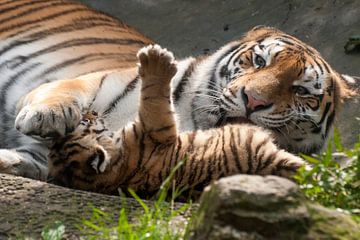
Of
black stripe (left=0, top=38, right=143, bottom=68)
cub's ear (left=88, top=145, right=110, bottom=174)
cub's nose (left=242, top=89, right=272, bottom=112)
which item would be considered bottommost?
cub's ear (left=88, top=145, right=110, bottom=174)

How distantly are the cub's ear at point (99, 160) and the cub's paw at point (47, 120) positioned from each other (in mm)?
393

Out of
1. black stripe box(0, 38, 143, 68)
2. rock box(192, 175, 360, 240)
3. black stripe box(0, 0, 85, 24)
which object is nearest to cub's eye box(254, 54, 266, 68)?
black stripe box(0, 38, 143, 68)

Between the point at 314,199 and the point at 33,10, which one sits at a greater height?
the point at 33,10

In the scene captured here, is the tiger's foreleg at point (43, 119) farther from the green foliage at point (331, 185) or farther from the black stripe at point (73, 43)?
the green foliage at point (331, 185)

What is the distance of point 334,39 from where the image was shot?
6.50 meters

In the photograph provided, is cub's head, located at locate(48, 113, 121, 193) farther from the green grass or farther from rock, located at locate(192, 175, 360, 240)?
rock, located at locate(192, 175, 360, 240)

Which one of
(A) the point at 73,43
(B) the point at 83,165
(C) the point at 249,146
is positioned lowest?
(B) the point at 83,165

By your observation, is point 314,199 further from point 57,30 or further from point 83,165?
point 57,30

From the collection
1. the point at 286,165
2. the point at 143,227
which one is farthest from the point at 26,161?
the point at 143,227

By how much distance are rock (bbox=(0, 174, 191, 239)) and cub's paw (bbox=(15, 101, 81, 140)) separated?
0.60 metres

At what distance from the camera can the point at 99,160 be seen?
364 centimetres

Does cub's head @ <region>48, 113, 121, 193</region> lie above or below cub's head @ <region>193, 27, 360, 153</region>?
below

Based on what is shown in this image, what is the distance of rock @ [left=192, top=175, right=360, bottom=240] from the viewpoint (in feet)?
7.46

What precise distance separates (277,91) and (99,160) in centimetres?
106
